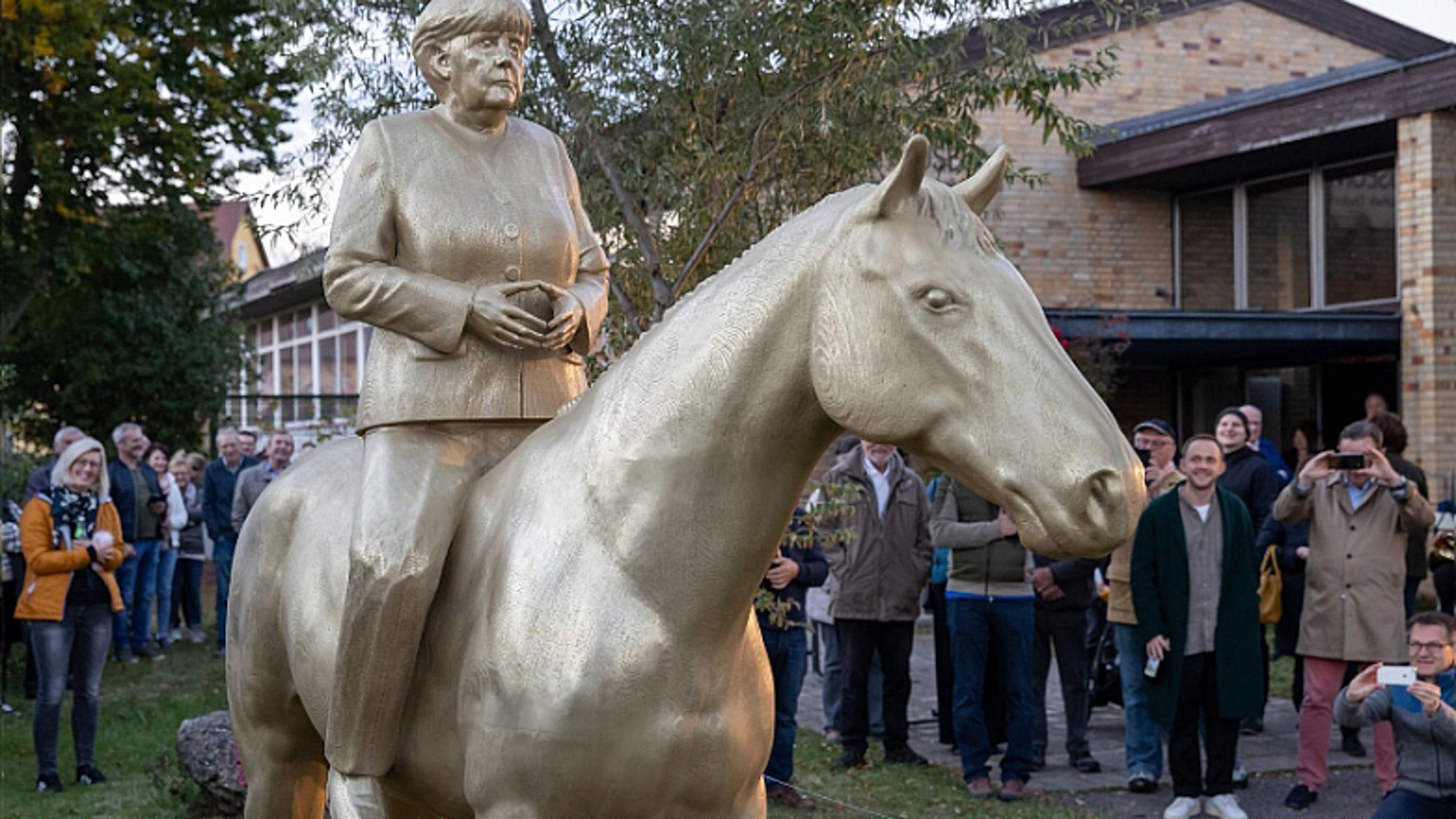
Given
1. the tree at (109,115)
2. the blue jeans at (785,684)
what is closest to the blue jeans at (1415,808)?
the blue jeans at (785,684)

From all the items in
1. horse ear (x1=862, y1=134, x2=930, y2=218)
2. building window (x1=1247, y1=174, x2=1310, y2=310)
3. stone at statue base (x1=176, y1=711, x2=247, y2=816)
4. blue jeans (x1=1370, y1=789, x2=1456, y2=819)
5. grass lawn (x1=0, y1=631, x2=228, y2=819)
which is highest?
building window (x1=1247, y1=174, x2=1310, y2=310)

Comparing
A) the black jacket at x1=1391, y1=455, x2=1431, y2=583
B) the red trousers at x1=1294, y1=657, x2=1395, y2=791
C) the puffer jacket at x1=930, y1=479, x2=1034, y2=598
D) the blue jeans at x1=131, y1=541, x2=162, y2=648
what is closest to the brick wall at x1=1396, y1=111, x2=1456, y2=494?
the black jacket at x1=1391, y1=455, x2=1431, y2=583

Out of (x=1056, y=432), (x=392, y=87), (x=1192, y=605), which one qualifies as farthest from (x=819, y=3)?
(x=1056, y=432)

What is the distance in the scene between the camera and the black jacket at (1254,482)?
1000 cm

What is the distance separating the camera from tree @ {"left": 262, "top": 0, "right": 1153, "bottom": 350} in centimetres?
723

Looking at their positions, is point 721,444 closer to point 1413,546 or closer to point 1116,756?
point 1116,756

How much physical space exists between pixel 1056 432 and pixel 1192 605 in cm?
599

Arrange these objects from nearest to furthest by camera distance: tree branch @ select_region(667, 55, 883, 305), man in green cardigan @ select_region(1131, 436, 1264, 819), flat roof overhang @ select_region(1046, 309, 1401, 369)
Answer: tree branch @ select_region(667, 55, 883, 305)
man in green cardigan @ select_region(1131, 436, 1264, 819)
flat roof overhang @ select_region(1046, 309, 1401, 369)

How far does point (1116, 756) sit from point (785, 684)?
2.47 meters

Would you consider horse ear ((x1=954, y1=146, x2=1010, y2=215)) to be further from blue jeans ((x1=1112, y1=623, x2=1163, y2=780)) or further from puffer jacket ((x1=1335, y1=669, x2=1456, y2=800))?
blue jeans ((x1=1112, y1=623, x2=1163, y2=780))

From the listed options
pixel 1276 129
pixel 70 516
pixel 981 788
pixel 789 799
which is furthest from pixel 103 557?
pixel 1276 129

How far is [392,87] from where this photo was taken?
7938 mm

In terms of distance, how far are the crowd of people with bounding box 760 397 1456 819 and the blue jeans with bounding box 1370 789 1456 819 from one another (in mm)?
520

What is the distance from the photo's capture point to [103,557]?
9.12 meters
